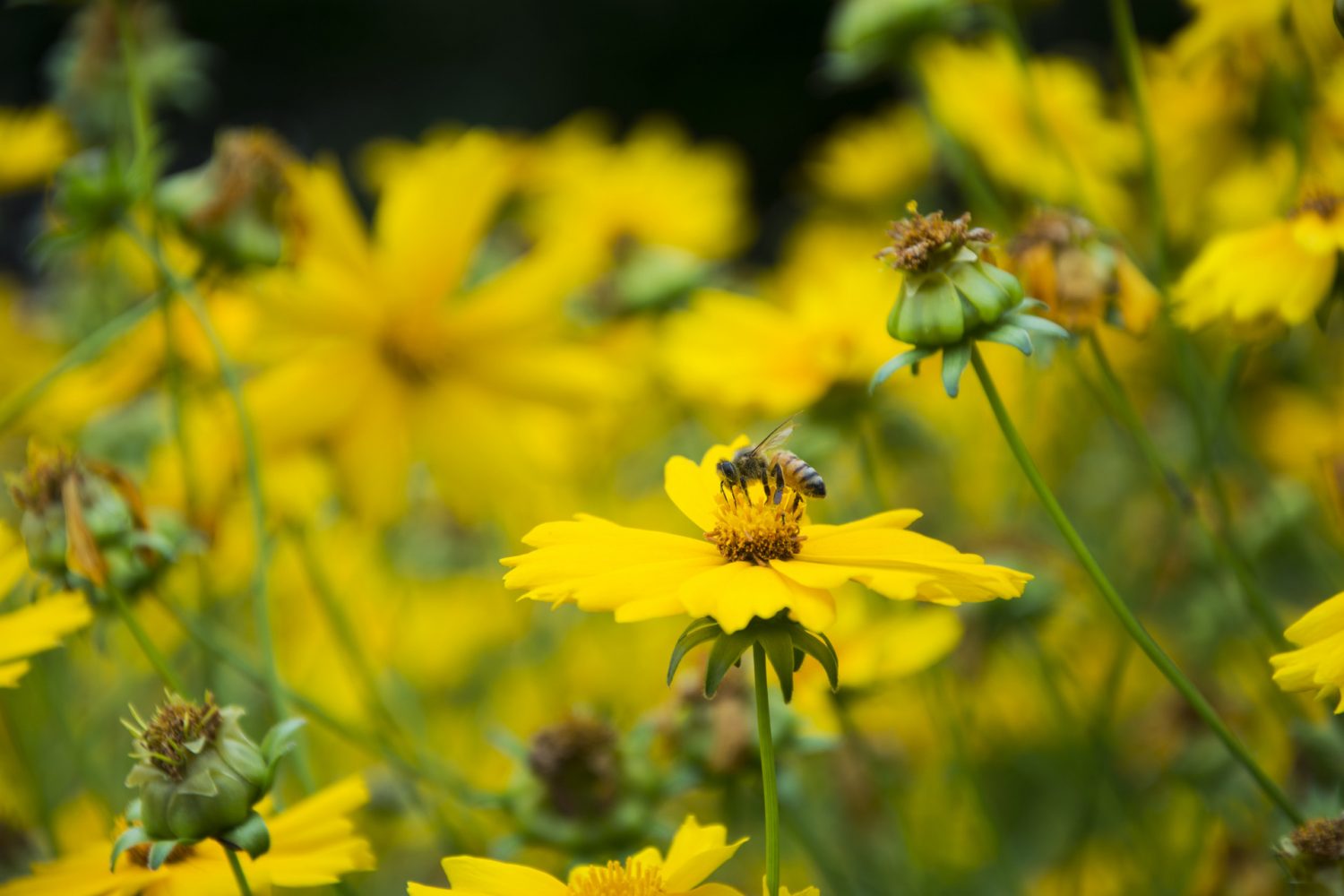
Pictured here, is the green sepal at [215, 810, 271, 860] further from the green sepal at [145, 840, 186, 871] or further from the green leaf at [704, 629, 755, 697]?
the green leaf at [704, 629, 755, 697]

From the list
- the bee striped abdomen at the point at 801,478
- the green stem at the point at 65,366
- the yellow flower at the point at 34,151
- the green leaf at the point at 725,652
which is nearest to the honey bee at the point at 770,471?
the bee striped abdomen at the point at 801,478

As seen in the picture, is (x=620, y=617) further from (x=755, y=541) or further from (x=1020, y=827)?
(x=1020, y=827)

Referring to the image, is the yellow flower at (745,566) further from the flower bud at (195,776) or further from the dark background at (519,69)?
the dark background at (519,69)

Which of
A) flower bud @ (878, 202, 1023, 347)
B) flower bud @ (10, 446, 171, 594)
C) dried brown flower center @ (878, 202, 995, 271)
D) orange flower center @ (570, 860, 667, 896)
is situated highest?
flower bud @ (10, 446, 171, 594)

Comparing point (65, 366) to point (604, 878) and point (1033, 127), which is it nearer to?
point (604, 878)

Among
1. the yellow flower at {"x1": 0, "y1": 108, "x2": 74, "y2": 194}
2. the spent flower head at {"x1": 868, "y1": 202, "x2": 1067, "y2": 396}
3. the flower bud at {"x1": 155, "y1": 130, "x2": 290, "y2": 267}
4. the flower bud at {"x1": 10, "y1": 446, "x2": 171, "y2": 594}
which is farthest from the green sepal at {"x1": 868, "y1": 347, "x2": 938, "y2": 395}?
the yellow flower at {"x1": 0, "y1": 108, "x2": 74, "y2": 194}

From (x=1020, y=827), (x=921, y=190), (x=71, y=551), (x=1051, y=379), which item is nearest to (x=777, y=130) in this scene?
(x=921, y=190)

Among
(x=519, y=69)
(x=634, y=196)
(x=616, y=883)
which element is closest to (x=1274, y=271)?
(x=616, y=883)
